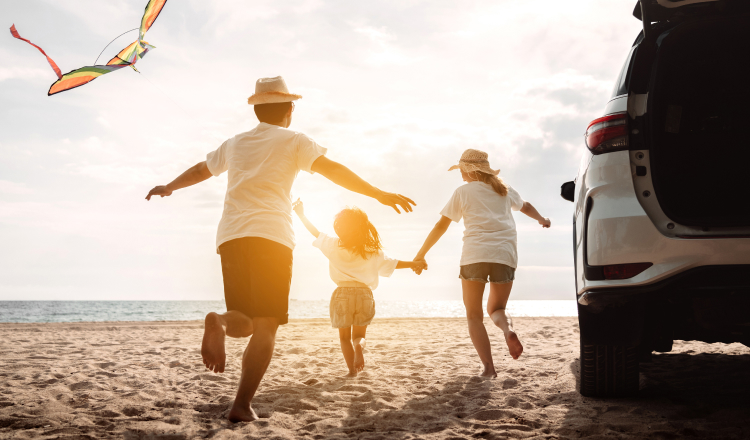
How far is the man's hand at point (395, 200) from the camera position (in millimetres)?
2902

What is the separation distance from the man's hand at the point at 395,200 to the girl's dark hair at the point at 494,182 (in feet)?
6.28

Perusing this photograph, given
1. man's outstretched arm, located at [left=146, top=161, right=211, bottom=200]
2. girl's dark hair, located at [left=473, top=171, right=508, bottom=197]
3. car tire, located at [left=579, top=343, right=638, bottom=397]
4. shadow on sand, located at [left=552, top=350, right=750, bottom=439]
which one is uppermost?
girl's dark hair, located at [left=473, top=171, right=508, bottom=197]

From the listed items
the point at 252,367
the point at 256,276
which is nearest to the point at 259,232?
the point at 256,276

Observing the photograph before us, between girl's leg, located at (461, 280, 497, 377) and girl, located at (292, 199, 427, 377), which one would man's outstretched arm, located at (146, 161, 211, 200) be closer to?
girl, located at (292, 199, 427, 377)

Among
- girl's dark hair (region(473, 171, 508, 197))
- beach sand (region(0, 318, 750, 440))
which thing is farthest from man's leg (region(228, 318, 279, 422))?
girl's dark hair (region(473, 171, 508, 197))

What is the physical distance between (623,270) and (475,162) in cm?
257

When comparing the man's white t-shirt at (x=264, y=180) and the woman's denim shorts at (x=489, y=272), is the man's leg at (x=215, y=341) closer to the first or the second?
the man's white t-shirt at (x=264, y=180)

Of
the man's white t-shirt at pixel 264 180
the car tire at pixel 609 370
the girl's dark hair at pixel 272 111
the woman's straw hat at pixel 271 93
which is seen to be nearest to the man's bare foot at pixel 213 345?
the man's white t-shirt at pixel 264 180

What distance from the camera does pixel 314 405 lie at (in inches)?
138

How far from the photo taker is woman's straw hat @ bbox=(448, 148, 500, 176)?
4750 millimetres

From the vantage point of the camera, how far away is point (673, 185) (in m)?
2.47

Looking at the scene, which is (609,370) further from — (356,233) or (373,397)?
(356,233)

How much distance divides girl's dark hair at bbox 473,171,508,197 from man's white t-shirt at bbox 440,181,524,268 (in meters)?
0.04

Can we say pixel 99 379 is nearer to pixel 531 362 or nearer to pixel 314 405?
pixel 314 405
